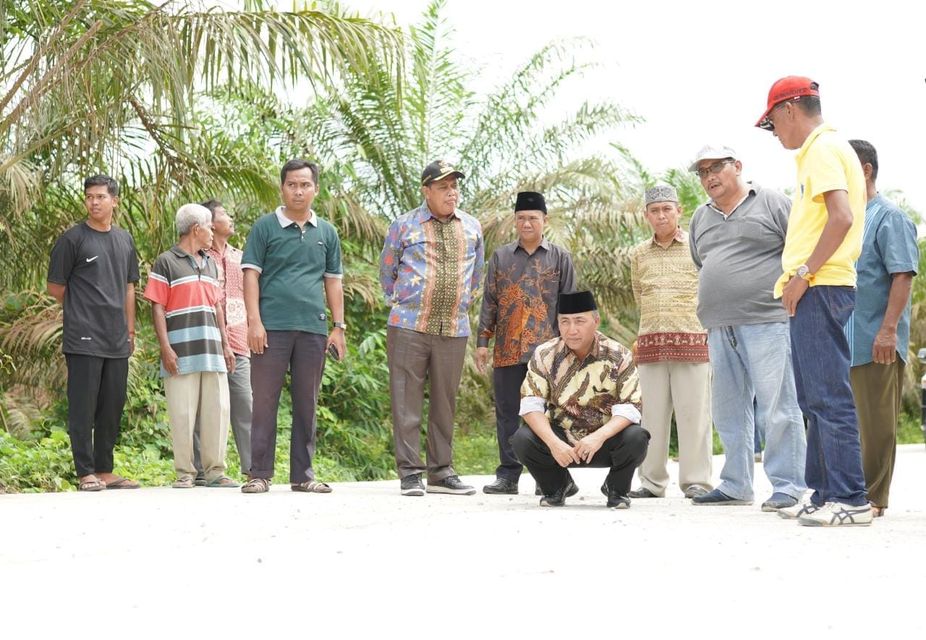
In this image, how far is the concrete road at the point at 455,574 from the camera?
3990 millimetres

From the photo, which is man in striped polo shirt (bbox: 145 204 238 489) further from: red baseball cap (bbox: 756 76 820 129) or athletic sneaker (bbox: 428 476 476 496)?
red baseball cap (bbox: 756 76 820 129)

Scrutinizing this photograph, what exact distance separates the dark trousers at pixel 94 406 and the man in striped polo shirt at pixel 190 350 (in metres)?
0.40

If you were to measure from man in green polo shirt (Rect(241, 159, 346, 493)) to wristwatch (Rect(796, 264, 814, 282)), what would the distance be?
3794mm

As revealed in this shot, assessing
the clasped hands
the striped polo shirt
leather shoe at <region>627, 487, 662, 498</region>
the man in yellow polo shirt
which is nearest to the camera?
the man in yellow polo shirt

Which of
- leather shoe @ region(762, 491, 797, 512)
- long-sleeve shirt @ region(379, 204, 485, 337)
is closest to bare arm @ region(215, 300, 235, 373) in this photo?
long-sleeve shirt @ region(379, 204, 485, 337)

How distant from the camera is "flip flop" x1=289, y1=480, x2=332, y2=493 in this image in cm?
882

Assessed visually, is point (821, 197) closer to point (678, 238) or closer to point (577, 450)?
point (577, 450)

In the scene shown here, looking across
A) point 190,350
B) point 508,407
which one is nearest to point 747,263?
point 508,407

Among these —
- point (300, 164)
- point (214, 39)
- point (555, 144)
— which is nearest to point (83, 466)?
point (300, 164)

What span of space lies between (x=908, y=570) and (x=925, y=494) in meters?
4.86

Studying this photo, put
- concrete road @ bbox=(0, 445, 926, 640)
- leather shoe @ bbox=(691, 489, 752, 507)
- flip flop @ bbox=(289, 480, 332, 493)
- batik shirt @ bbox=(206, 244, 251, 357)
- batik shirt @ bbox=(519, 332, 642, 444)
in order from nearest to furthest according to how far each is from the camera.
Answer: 1. concrete road @ bbox=(0, 445, 926, 640)
2. batik shirt @ bbox=(519, 332, 642, 444)
3. leather shoe @ bbox=(691, 489, 752, 507)
4. flip flop @ bbox=(289, 480, 332, 493)
5. batik shirt @ bbox=(206, 244, 251, 357)

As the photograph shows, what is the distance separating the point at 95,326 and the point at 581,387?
3.83 m

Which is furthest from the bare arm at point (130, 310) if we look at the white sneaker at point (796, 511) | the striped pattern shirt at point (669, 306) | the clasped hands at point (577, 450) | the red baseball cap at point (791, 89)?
the red baseball cap at point (791, 89)

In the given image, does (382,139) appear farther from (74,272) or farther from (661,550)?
(661,550)
